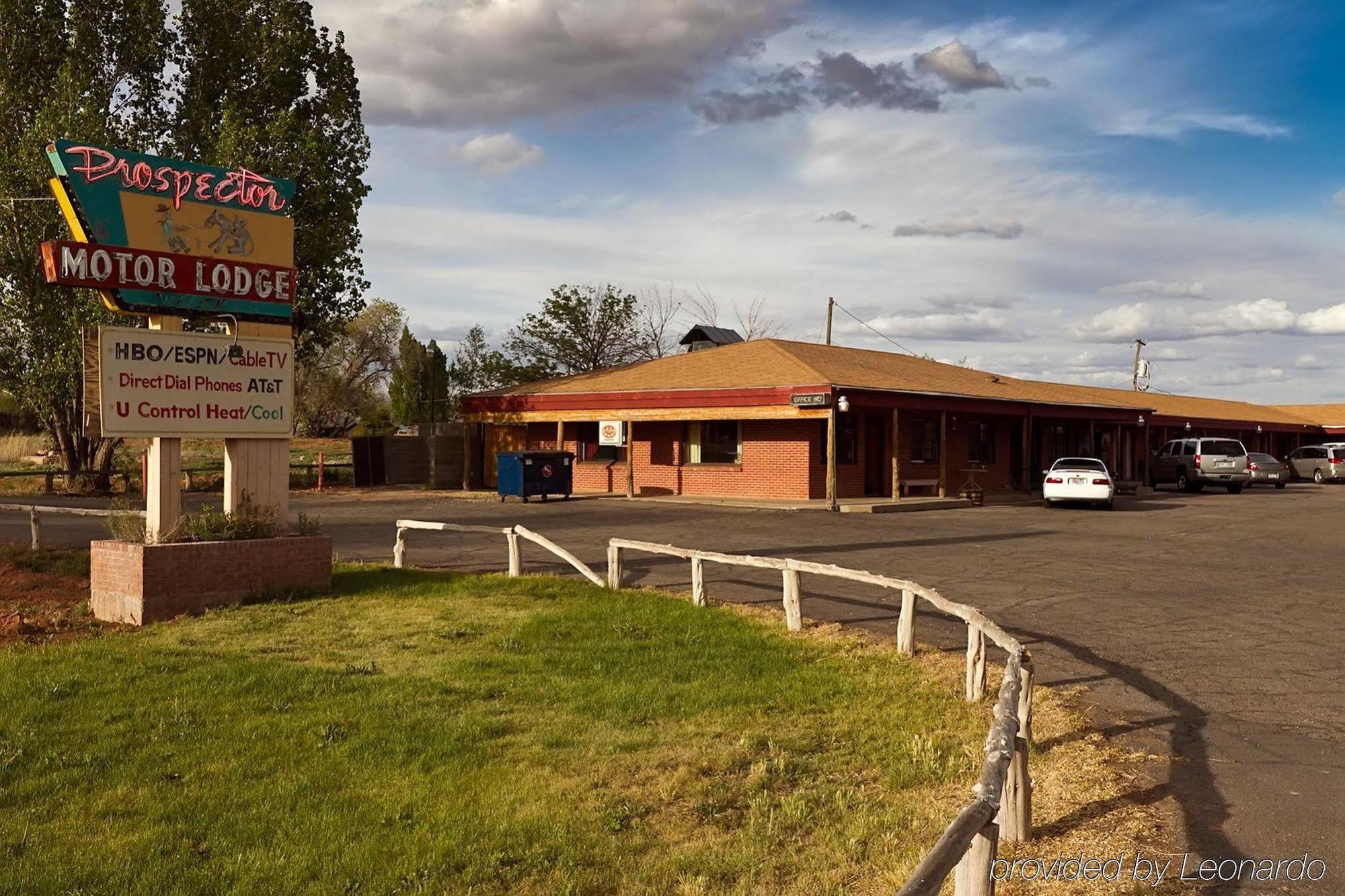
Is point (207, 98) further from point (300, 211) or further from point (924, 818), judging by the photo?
point (924, 818)

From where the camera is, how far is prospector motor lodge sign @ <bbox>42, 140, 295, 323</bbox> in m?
11.6

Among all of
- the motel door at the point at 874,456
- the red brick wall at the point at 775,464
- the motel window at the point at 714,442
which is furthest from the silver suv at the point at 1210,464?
the motel window at the point at 714,442

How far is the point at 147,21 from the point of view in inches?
1241

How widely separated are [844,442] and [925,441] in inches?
154

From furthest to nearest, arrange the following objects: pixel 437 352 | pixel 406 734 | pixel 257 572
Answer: pixel 437 352
pixel 257 572
pixel 406 734

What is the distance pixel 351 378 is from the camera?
71688 millimetres

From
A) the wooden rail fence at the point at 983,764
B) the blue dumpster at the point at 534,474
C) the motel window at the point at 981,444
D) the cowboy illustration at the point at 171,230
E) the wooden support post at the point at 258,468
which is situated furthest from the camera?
the motel window at the point at 981,444

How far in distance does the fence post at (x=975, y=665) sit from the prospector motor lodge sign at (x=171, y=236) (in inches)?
375

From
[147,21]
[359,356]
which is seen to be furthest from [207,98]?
[359,356]

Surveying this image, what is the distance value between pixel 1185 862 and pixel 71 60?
34.5 meters

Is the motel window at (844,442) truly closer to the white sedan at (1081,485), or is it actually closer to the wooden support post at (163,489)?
the white sedan at (1081,485)

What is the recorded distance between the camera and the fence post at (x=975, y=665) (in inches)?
299

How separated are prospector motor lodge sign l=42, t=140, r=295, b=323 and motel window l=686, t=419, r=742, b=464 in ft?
61.8

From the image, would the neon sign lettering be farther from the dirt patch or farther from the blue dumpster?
the blue dumpster
